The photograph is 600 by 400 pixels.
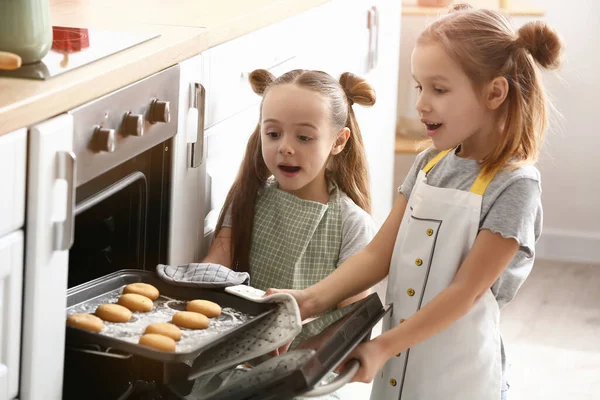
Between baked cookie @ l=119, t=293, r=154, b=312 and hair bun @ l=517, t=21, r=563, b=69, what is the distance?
74 cm

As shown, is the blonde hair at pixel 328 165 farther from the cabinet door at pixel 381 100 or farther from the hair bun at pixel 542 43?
the cabinet door at pixel 381 100

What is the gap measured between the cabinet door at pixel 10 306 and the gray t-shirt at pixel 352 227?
0.70m

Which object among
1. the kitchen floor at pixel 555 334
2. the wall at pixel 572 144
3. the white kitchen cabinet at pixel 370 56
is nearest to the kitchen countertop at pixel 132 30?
the white kitchen cabinet at pixel 370 56

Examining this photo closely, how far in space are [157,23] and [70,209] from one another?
0.59 meters

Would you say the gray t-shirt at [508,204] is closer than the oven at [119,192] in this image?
No

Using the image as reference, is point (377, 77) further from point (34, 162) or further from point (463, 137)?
point (34, 162)

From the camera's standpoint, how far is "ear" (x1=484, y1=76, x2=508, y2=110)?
4.86 ft

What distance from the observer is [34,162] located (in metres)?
1.07

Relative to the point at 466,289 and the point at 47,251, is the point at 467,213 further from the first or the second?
the point at 47,251

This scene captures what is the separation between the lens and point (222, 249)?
5.71 ft

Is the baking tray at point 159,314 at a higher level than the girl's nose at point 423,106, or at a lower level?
lower

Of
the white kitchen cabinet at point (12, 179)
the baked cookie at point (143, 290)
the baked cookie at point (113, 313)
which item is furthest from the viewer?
the baked cookie at point (143, 290)

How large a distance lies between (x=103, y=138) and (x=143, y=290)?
0.25 m

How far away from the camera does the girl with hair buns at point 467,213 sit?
1.43 metres
